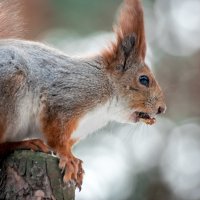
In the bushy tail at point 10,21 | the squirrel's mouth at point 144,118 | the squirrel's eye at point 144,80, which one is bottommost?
the squirrel's mouth at point 144,118

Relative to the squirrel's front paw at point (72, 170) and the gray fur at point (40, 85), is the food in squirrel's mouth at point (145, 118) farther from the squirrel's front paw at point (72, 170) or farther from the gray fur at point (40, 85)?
the squirrel's front paw at point (72, 170)

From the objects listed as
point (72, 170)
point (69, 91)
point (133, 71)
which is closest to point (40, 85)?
point (69, 91)

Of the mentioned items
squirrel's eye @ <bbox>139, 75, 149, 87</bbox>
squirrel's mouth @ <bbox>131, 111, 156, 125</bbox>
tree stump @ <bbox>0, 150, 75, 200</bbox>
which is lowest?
tree stump @ <bbox>0, 150, 75, 200</bbox>

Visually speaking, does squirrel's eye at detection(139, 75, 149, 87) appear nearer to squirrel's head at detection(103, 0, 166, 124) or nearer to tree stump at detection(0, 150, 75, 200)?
squirrel's head at detection(103, 0, 166, 124)

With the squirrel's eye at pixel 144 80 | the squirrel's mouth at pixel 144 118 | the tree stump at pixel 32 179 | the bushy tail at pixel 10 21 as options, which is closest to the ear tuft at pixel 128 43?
the squirrel's eye at pixel 144 80

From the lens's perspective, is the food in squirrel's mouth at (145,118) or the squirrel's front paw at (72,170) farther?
the food in squirrel's mouth at (145,118)

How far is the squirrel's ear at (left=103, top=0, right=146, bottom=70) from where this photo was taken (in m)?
3.77

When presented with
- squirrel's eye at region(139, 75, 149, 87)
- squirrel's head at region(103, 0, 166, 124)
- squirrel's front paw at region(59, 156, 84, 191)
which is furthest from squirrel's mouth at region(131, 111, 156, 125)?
squirrel's front paw at region(59, 156, 84, 191)

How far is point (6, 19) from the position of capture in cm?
385

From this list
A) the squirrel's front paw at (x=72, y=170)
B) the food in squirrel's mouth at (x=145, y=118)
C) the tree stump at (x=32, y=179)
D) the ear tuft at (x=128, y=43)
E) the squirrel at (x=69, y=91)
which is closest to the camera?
the tree stump at (x=32, y=179)

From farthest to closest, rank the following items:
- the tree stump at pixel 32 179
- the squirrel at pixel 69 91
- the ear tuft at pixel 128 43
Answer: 1. the ear tuft at pixel 128 43
2. the squirrel at pixel 69 91
3. the tree stump at pixel 32 179

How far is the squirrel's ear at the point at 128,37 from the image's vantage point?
377cm

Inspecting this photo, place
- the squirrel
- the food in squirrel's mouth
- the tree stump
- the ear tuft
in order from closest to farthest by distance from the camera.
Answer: the tree stump, the squirrel, the food in squirrel's mouth, the ear tuft

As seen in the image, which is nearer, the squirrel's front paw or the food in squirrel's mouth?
the squirrel's front paw
